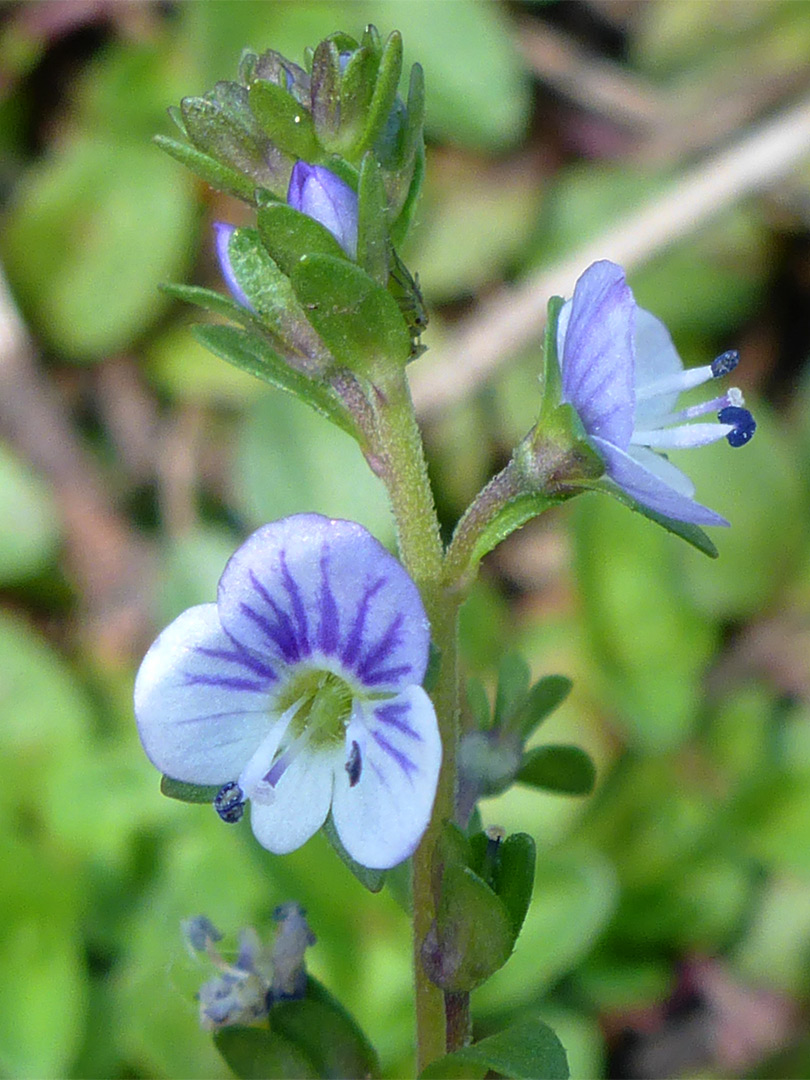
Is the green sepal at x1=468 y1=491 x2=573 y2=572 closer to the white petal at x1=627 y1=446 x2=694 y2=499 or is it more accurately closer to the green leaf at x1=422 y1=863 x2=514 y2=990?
the white petal at x1=627 y1=446 x2=694 y2=499

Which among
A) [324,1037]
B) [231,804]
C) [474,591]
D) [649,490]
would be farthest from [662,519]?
[474,591]

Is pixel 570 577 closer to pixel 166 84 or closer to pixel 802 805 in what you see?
pixel 802 805

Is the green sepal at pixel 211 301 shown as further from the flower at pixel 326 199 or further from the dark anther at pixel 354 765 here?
the dark anther at pixel 354 765

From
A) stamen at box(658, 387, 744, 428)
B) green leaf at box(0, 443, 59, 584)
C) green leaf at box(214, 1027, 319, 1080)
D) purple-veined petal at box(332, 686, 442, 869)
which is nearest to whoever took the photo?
purple-veined petal at box(332, 686, 442, 869)

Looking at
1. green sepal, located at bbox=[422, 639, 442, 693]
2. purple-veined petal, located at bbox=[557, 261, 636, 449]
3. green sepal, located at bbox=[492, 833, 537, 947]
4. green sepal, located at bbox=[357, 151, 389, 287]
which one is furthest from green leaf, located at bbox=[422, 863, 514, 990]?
green sepal, located at bbox=[357, 151, 389, 287]

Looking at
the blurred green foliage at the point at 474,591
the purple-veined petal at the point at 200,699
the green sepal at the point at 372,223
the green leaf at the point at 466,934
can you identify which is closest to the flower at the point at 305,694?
the purple-veined petal at the point at 200,699

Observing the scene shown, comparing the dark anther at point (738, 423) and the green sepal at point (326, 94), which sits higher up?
the green sepal at point (326, 94)

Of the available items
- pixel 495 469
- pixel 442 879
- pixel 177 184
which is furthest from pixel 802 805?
pixel 177 184
